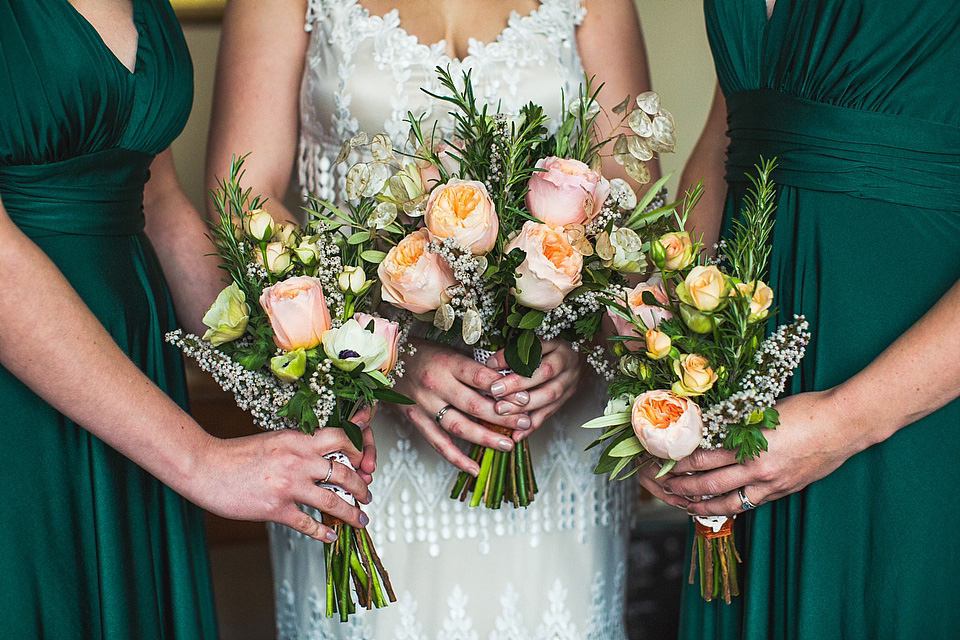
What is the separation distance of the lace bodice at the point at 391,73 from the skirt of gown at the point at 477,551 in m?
0.59

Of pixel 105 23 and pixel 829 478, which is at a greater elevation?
pixel 105 23

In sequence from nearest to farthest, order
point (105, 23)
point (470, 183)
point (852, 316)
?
point (470, 183) → point (852, 316) → point (105, 23)

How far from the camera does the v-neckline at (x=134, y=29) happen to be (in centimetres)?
144

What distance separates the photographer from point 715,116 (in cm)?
183

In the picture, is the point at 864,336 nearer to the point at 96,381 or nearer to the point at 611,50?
the point at 611,50

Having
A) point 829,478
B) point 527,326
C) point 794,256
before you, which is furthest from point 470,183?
point 829,478

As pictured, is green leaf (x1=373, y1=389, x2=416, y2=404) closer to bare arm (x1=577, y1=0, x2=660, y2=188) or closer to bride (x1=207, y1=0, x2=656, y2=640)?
bride (x1=207, y1=0, x2=656, y2=640)

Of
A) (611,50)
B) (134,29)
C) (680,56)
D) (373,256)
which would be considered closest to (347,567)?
(373,256)

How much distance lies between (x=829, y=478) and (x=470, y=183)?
723 mm

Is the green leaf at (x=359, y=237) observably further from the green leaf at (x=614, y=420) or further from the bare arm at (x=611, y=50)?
the bare arm at (x=611, y=50)

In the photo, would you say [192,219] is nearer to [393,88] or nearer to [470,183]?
[393,88]

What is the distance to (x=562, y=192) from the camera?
4.22 ft

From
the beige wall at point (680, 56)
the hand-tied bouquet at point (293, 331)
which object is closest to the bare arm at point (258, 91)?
the hand-tied bouquet at point (293, 331)

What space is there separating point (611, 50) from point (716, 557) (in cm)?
107
